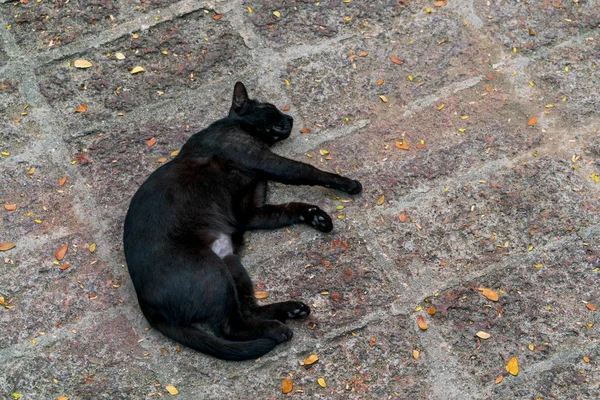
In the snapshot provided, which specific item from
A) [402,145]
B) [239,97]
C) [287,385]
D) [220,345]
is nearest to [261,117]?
[239,97]

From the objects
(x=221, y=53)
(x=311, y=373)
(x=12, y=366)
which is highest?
(x=221, y=53)

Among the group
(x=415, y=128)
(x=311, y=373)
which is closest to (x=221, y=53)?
(x=415, y=128)

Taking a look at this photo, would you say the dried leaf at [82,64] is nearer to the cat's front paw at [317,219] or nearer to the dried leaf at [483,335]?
the cat's front paw at [317,219]

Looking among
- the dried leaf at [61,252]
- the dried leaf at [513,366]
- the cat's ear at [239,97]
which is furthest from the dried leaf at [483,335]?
the dried leaf at [61,252]

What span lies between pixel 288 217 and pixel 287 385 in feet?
2.86

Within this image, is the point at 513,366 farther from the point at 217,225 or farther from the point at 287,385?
the point at 217,225

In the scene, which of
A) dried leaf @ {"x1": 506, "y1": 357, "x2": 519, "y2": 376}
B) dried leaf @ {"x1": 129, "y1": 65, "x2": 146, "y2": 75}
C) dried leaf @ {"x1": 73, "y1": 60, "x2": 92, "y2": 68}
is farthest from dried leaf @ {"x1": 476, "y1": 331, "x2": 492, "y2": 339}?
dried leaf @ {"x1": 73, "y1": 60, "x2": 92, "y2": 68}

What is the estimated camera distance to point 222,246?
3.51 meters

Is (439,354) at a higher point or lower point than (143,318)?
higher

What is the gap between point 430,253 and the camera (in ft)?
11.4

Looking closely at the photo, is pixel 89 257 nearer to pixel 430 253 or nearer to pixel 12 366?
pixel 12 366

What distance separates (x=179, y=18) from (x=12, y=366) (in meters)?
2.21

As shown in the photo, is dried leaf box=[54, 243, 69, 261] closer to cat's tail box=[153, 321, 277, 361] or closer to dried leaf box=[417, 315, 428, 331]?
cat's tail box=[153, 321, 277, 361]

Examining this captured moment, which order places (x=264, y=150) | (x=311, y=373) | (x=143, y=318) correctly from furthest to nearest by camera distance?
(x=264, y=150) → (x=143, y=318) → (x=311, y=373)
